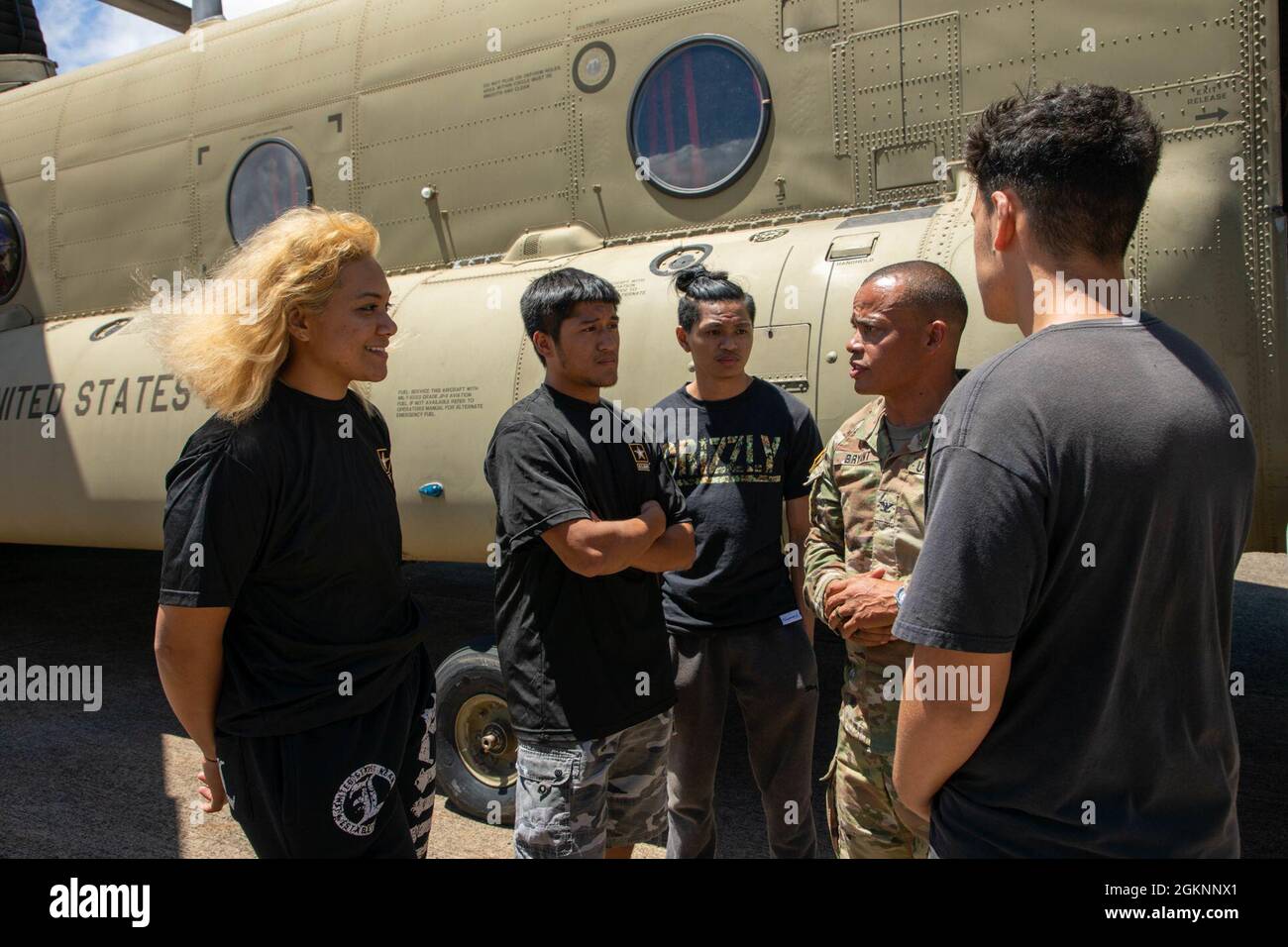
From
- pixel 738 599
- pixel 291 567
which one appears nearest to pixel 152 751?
pixel 738 599

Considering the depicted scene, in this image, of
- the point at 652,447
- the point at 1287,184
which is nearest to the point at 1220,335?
the point at 1287,184

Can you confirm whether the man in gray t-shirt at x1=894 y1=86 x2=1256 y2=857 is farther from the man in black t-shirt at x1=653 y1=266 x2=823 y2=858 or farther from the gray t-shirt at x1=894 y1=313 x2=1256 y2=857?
the man in black t-shirt at x1=653 y1=266 x2=823 y2=858

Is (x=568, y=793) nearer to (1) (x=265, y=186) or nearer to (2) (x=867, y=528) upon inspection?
(2) (x=867, y=528)

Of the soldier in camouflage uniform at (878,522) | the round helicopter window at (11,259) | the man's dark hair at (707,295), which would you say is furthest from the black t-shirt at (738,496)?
the round helicopter window at (11,259)

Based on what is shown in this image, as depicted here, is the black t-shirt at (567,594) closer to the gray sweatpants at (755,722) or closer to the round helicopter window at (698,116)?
the gray sweatpants at (755,722)

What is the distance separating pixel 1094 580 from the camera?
1.35 metres

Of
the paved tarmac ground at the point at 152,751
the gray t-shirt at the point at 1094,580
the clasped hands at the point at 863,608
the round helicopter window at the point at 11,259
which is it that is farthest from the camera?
the round helicopter window at the point at 11,259

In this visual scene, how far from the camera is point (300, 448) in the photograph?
6.91 feet

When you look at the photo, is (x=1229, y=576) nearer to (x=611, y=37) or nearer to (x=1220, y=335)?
(x=1220, y=335)

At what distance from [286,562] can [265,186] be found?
4.60 m

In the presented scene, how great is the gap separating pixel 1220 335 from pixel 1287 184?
1.04m

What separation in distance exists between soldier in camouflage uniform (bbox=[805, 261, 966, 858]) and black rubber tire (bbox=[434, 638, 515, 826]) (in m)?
1.92

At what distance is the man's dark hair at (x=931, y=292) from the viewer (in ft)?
8.30

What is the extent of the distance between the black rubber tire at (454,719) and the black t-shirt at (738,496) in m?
1.19
